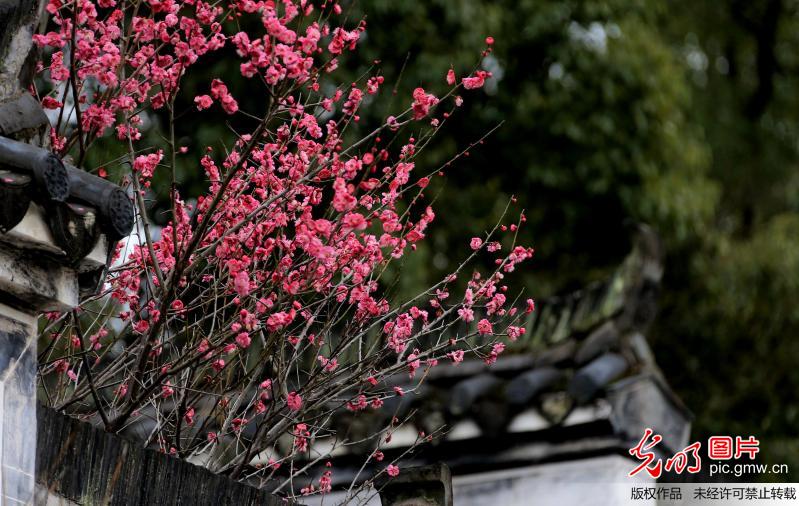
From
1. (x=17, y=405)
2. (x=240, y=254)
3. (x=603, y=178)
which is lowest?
(x=17, y=405)

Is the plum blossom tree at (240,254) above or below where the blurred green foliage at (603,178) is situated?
below

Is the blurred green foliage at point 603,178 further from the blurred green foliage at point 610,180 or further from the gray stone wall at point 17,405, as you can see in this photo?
the gray stone wall at point 17,405

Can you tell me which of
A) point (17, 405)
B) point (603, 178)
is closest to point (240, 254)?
point (17, 405)

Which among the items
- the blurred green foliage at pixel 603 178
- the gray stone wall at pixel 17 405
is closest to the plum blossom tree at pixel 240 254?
the gray stone wall at pixel 17 405

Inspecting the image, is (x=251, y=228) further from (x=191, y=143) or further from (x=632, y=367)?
(x=191, y=143)

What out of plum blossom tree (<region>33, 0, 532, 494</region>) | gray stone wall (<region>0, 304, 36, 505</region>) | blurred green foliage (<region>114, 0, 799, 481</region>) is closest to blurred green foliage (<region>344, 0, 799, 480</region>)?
blurred green foliage (<region>114, 0, 799, 481</region>)

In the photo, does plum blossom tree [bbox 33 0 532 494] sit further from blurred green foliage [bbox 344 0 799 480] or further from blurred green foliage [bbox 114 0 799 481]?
blurred green foliage [bbox 344 0 799 480]

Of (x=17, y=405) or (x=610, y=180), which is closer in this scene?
(x=17, y=405)

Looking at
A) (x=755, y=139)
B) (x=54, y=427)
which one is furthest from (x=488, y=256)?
(x=54, y=427)

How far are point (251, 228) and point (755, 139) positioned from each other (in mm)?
15613

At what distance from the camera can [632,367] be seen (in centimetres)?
834

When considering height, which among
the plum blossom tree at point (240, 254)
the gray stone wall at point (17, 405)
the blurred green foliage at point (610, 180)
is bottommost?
the gray stone wall at point (17, 405)

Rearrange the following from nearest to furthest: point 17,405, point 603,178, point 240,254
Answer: point 17,405
point 240,254
point 603,178

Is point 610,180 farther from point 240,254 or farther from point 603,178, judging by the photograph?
point 240,254
